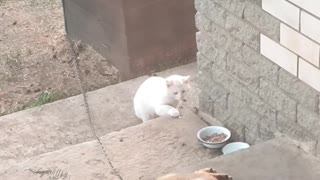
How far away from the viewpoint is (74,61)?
768 cm

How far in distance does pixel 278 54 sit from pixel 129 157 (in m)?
1.26

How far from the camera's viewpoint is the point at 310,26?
4156 millimetres

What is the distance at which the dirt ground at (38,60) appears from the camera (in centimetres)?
726

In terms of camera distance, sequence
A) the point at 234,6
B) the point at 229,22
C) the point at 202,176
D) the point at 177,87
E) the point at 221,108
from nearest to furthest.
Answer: the point at 202,176
the point at 234,6
the point at 229,22
the point at 221,108
the point at 177,87

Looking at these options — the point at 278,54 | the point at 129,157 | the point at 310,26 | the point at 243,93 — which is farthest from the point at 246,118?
the point at 310,26

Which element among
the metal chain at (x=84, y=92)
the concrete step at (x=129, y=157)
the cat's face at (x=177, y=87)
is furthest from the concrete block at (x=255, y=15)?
the metal chain at (x=84, y=92)

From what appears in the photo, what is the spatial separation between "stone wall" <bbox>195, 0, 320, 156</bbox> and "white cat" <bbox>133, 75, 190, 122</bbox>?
34 centimetres

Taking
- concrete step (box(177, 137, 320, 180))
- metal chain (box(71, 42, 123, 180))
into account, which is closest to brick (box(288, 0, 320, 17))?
concrete step (box(177, 137, 320, 180))

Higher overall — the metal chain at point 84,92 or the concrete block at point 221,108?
the concrete block at point 221,108

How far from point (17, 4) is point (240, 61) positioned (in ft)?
15.5

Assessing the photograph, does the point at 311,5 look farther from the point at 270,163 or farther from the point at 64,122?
the point at 64,122

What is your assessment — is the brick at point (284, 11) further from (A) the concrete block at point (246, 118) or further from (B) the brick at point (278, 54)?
(A) the concrete block at point (246, 118)

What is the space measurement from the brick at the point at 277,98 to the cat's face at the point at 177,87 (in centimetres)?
121

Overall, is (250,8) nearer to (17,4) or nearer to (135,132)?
(135,132)
